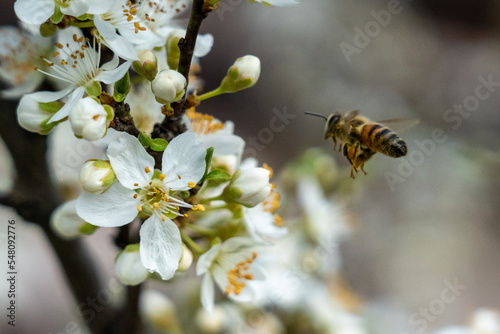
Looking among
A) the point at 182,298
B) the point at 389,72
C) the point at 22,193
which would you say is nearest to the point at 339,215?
the point at 182,298

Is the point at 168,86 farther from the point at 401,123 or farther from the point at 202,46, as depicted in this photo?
the point at 401,123

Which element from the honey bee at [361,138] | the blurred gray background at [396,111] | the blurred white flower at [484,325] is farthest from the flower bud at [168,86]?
the blurred gray background at [396,111]

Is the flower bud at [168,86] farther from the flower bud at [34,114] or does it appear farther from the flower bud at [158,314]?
the flower bud at [158,314]

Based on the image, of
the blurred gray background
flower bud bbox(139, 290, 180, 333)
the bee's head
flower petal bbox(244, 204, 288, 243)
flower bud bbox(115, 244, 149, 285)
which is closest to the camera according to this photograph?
flower bud bbox(115, 244, 149, 285)

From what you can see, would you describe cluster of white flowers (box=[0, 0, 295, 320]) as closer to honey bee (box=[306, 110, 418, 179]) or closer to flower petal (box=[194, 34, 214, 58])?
flower petal (box=[194, 34, 214, 58])

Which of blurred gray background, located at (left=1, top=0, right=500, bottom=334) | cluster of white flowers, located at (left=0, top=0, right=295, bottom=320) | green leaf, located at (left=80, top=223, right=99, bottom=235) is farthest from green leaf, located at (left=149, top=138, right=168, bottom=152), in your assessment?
blurred gray background, located at (left=1, top=0, right=500, bottom=334)

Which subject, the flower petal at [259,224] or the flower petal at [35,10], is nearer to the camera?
the flower petal at [35,10]

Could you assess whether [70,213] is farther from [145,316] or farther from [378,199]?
[378,199]
